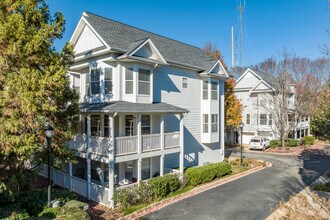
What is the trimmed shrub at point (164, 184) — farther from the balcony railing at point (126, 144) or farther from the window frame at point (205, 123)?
the window frame at point (205, 123)

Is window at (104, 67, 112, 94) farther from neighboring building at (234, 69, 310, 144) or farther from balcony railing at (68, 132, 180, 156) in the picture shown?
neighboring building at (234, 69, 310, 144)

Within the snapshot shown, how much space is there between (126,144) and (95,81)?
17.9ft

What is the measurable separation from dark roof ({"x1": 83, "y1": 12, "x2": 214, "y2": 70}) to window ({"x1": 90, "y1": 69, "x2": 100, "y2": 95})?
2.40 m

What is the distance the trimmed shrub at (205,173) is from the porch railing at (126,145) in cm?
458

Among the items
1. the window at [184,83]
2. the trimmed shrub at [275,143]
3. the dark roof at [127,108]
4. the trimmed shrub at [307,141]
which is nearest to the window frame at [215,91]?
the window at [184,83]

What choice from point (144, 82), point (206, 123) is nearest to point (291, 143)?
point (206, 123)

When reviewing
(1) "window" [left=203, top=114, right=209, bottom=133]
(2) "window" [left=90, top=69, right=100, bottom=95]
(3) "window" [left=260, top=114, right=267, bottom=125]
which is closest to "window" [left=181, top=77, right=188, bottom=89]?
(1) "window" [left=203, top=114, right=209, bottom=133]

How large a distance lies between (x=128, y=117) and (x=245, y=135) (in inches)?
1105

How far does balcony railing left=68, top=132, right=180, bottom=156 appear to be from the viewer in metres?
13.1

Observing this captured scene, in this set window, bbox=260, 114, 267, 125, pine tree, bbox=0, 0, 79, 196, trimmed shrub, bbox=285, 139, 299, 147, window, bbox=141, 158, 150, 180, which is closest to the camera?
pine tree, bbox=0, 0, 79, 196

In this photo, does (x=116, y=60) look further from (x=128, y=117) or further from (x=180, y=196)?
(x=180, y=196)

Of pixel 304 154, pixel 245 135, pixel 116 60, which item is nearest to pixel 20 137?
pixel 116 60

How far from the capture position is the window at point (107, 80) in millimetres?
15552

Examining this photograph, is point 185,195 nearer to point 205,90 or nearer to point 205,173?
point 205,173
